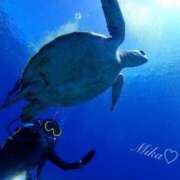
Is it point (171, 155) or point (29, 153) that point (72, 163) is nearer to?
point (29, 153)

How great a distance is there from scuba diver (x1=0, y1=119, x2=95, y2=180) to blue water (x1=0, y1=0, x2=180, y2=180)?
686 cm

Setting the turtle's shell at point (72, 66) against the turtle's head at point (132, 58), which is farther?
the turtle's head at point (132, 58)

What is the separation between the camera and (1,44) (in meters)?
13.6

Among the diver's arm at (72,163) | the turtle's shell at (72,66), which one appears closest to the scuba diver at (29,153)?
the diver's arm at (72,163)

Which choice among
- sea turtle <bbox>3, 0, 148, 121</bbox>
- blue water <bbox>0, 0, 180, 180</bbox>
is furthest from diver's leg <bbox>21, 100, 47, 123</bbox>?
blue water <bbox>0, 0, 180, 180</bbox>

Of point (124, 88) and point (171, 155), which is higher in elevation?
point (124, 88)

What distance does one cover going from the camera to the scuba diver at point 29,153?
269cm

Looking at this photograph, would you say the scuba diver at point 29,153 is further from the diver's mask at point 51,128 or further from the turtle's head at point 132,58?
the turtle's head at point 132,58

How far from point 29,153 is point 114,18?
2.29 m

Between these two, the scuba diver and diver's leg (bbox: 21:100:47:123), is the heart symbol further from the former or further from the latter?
the scuba diver

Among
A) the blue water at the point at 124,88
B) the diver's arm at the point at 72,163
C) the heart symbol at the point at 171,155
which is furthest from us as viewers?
the heart symbol at the point at 171,155

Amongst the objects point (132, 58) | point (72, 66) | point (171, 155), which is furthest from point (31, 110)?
point (171, 155)

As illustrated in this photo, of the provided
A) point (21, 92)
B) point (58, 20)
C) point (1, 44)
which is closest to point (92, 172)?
point (1, 44)

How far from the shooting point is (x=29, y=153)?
9.09 ft
